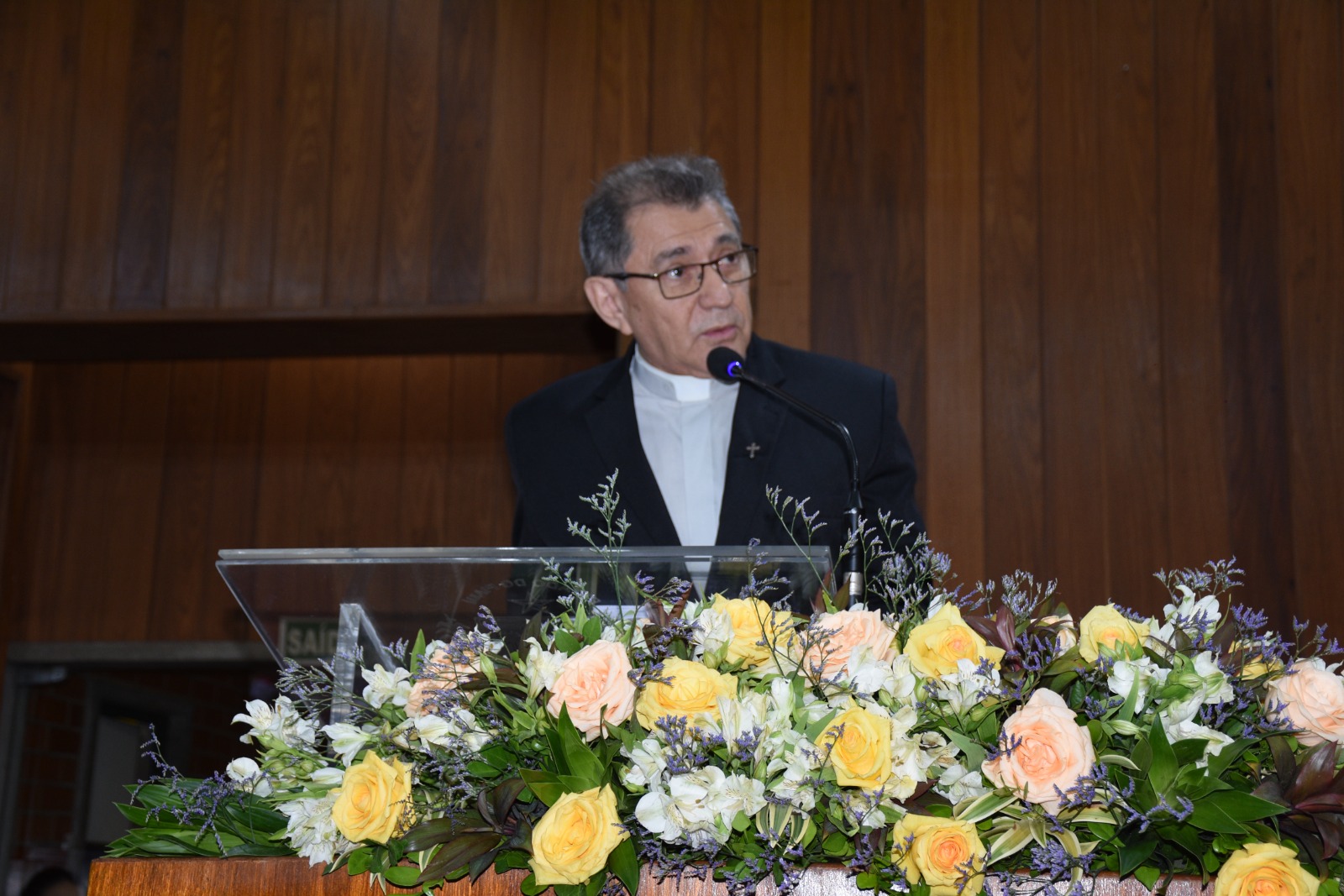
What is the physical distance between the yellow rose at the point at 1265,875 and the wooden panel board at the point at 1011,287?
Result: 2.37 m

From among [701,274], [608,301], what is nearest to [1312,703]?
[701,274]

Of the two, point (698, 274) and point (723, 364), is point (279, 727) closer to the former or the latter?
point (723, 364)

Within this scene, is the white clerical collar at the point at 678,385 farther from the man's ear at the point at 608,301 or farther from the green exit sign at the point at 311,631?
the green exit sign at the point at 311,631

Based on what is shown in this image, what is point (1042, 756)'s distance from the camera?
2.97 ft

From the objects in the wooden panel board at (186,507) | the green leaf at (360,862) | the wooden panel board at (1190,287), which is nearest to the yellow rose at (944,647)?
the green leaf at (360,862)

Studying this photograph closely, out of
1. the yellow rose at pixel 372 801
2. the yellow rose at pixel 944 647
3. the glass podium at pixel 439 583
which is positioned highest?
the glass podium at pixel 439 583

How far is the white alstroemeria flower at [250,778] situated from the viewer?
1.10 m

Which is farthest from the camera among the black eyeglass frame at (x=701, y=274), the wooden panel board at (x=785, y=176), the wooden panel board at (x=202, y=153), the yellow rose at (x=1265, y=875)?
the wooden panel board at (x=202, y=153)

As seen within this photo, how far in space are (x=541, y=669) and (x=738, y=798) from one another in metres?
0.18

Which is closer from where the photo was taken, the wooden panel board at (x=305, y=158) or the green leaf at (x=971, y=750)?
the green leaf at (x=971, y=750)

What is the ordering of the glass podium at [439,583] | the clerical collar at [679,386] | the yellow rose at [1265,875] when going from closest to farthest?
1. the yellow rose at [1265,875]
2. the glass podium at [439,583]
3. the clerical collar at [679,386]

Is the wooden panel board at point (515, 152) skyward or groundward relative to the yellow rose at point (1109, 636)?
skyward

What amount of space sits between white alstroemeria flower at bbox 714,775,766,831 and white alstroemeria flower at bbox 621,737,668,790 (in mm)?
47

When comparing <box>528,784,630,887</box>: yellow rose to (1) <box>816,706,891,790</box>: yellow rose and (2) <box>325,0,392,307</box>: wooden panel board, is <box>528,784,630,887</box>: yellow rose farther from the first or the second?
(2) <box>325,0,392,307</box>: wooden panel board
